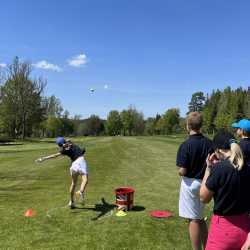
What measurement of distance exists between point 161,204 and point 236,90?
106616mm

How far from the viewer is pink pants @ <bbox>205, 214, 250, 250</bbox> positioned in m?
4.02

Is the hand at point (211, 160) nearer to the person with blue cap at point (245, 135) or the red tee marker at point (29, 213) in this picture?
the person with blue cap at point (245, 135)

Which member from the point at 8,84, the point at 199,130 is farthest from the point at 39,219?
the point at 8,84

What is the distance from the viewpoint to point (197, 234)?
5832mm

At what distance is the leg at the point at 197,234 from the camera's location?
5.80 m

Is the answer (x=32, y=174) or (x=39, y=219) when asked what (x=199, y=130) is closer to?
(x=39, y=219)

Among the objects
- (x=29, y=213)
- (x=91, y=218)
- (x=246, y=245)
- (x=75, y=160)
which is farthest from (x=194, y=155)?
(x=29, y=213)

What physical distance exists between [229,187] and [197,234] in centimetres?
209

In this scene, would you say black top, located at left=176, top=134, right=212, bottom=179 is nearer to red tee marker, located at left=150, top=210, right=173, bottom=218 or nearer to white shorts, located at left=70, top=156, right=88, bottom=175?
red tee marker, located at left=150, top=210, right=173, bottom=218

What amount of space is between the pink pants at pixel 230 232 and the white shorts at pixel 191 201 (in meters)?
1.78

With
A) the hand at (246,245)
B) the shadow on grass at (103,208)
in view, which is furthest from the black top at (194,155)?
the shadow on grass at (103,208)

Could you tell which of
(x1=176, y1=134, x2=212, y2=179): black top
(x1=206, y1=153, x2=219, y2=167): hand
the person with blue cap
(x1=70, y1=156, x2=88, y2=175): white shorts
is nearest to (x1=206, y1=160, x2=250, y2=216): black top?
(x1=206, y1=153, x2=219, y2=167): hand

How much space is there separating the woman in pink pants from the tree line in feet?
230

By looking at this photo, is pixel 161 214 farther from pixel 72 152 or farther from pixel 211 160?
pixel 211 160
